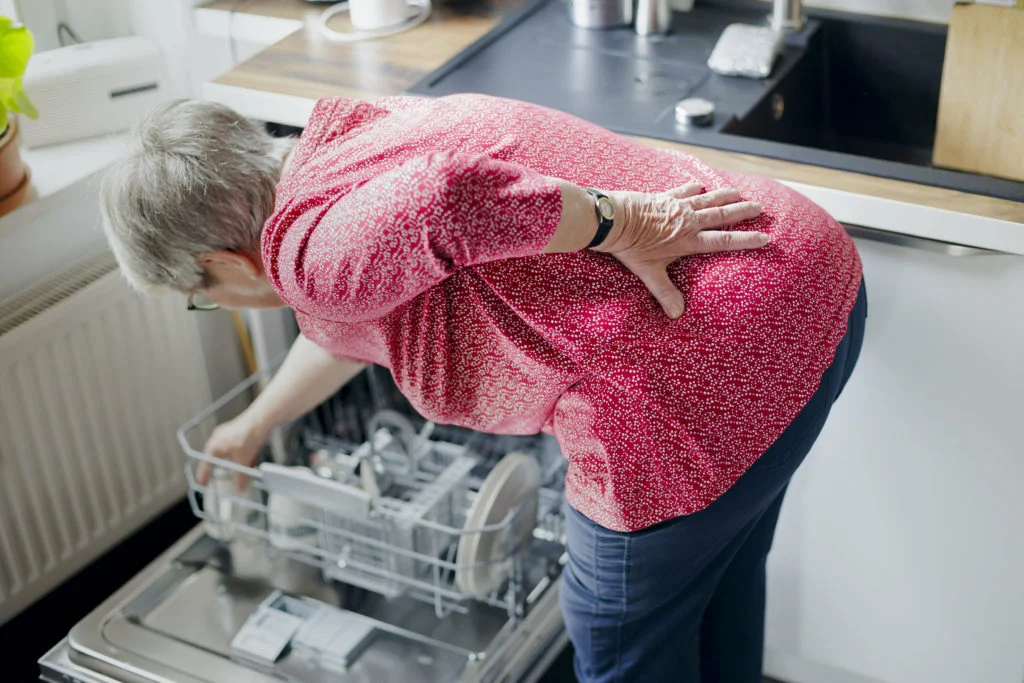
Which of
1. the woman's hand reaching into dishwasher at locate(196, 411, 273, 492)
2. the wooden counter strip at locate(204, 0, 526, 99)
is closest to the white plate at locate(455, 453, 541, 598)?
the woman's hand reaching into dishwasher at locate(196, 411, 273, 492)

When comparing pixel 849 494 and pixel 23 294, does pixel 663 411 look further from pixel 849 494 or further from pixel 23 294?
pixel 23 294

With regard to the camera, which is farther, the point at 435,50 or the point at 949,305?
the point at 435,50

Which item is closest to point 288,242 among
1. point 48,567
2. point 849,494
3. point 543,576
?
point 543,576

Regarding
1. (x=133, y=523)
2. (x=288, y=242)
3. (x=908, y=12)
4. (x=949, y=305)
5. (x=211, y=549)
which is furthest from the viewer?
(x=133, y=523)

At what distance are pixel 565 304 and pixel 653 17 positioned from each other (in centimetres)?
88

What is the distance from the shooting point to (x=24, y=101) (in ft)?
5.00

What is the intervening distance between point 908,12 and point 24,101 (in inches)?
51.1

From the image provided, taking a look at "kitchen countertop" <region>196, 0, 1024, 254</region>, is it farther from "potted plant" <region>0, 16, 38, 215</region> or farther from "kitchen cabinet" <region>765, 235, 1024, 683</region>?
"potted plant" <region>0, 16, 38, 215</region>

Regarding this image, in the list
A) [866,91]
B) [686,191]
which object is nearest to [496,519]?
[686,191]

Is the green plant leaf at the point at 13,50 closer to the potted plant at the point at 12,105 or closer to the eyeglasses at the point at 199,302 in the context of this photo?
the potted plant at the point at 12,105

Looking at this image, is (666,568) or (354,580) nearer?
(666,568)

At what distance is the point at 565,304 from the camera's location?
995mm

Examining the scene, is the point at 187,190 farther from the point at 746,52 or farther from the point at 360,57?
→ the point at 746,52

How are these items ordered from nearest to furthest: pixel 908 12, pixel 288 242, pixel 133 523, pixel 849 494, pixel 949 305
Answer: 1. pixel 288 242
2. pixel 949 305
3. pixel 849 494
4. pixel 908 12
5. pixel 133 523
